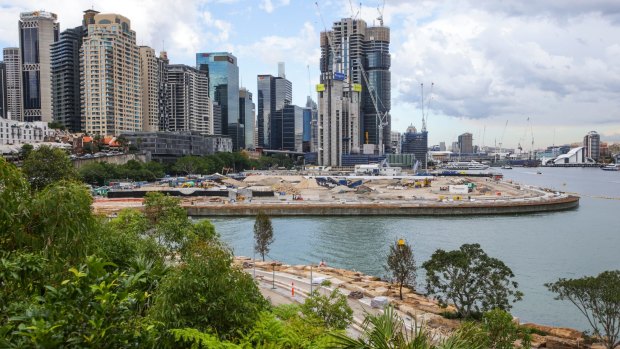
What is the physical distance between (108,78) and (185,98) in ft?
123

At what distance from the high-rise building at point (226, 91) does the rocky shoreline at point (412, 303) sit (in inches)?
5887

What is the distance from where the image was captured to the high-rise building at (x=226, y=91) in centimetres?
17050

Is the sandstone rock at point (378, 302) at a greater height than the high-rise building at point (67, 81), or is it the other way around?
the high-rise building at point (67, 81)

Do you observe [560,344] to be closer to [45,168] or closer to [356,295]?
[356,295]

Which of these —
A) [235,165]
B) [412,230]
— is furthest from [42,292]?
[235,165]

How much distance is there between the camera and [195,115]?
136m

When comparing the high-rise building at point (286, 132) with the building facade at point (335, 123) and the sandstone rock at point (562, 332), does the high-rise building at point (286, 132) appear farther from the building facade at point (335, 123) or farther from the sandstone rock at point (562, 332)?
the sandstone rock at point (562, 332)

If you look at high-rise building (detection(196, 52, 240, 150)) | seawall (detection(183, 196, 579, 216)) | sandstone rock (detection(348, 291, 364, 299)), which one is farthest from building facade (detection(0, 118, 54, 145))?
high-rise building (detection(196, 52, 240, 150))

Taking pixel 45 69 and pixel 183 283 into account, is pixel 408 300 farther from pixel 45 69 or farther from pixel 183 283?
pixel 45 69

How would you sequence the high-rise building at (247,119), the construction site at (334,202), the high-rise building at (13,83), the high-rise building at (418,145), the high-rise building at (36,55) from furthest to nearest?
the high-rise building at (247,119) < the high-rise building at (418,145) < the high-rise building at (13,83) < the high-rise building at (36,55) < the construction site at (334,202)

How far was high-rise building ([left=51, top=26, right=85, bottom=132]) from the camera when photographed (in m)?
103

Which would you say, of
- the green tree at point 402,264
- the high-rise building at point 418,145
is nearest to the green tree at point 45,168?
the green tree at point 402,264

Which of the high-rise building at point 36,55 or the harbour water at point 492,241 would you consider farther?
the high-rise building at point 36,55

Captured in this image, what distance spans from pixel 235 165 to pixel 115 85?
28710 millimetres
